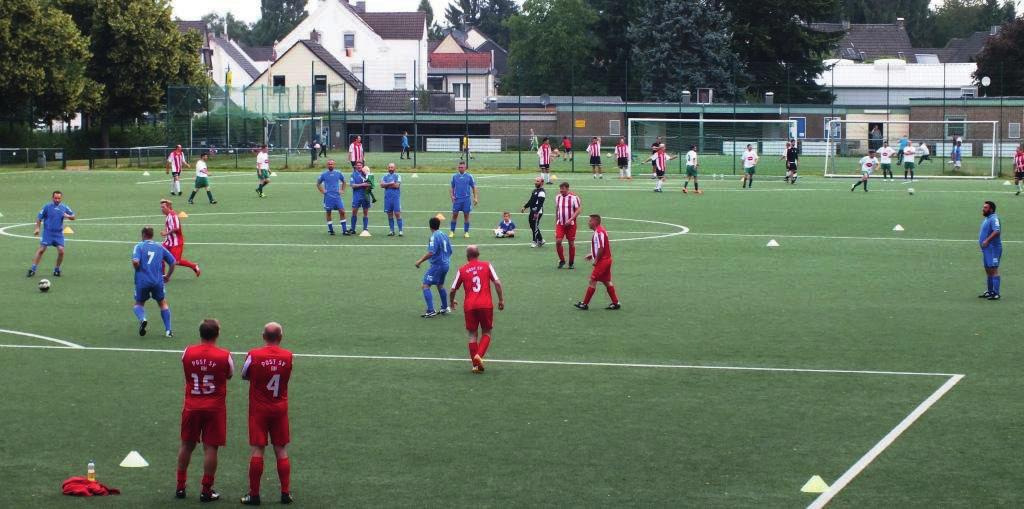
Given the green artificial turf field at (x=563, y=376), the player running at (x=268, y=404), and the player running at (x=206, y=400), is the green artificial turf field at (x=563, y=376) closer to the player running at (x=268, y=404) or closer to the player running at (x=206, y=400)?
the player running at (x=268, y=404)

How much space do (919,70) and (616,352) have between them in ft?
300

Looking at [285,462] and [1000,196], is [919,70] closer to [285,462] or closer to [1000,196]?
[1000,196]

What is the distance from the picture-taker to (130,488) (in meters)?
11.6

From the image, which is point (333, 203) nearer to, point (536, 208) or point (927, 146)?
point (536, 208)

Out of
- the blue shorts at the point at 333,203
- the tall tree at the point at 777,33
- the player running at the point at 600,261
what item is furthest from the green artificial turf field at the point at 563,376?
the tall tree at the point at 777,33

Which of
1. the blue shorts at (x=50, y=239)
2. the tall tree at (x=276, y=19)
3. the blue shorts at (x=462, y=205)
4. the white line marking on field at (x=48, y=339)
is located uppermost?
the tall tree at (x=276, y=19)

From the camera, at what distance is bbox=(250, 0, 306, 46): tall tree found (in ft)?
591

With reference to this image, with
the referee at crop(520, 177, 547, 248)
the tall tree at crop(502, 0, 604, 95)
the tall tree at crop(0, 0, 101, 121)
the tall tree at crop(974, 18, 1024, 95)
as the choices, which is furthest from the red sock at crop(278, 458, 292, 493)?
the tall tree at crop(502, 0, 604, 95)

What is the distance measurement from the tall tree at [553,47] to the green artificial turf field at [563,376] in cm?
8347

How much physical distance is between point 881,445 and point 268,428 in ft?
20.8

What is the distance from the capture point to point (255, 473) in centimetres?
1104

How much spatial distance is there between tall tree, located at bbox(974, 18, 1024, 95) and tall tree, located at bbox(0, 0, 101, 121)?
6418cm

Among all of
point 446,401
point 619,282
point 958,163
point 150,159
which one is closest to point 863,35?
point 958,163

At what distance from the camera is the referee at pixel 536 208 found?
30312mm
